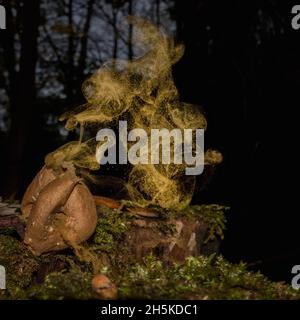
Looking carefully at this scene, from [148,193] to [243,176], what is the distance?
5.58 metres

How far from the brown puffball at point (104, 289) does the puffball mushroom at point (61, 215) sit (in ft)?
2.60

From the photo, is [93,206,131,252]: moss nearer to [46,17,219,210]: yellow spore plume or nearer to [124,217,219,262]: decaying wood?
[124,217,219,262]: decaying wood

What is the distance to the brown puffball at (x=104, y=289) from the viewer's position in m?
2.47

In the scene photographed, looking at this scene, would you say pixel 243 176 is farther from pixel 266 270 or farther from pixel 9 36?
pixel 9 36

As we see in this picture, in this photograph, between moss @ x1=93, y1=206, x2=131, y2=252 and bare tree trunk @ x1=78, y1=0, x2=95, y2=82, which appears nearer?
moss @ x1=93, y1=206, x2=131, y2=252

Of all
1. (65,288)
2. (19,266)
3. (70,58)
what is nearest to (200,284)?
(65,288)

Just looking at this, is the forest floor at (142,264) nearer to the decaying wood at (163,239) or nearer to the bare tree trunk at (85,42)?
the decaying wood at (163,239)

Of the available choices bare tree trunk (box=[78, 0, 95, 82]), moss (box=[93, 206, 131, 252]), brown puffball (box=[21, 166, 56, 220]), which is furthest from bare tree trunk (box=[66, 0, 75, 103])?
brown puffball (box=[21, 166, 56, 220])

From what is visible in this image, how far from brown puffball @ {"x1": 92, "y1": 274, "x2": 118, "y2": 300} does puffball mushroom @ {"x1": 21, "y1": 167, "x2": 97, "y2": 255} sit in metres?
0.79

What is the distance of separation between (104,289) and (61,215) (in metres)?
0.93

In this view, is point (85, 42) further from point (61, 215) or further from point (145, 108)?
point (61, 215)

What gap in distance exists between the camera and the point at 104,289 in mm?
2477

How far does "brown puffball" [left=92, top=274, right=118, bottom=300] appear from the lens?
8.10ft

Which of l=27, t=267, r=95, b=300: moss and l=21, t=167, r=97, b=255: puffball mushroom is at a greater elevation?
l=21, t=167, r=97, b=255: puffball mushroom
